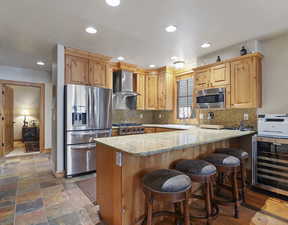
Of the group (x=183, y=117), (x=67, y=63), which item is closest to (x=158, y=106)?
(x=183, y=117)

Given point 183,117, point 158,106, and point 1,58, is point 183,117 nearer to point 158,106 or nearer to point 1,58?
point 158,106

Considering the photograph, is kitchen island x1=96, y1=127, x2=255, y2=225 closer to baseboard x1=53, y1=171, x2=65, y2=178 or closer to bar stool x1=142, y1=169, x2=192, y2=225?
bar stool x1=142, y1=169, x2=192, y2=225

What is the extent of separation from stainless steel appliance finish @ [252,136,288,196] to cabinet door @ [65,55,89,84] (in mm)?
3448

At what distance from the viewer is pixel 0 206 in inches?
84.9

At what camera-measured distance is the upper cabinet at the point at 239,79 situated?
2992 mm

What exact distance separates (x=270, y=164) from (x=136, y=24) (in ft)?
9.78

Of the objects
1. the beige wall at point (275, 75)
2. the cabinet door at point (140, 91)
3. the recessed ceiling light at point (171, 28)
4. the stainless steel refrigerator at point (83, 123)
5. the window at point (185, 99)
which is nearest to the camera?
the recessed ceiling light at point (171, 28)

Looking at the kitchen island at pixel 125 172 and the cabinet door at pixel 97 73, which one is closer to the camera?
the kitchen island at pixel 125 172

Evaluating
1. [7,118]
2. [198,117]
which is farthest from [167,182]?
[7,118]

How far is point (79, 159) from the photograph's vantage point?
3297 mm

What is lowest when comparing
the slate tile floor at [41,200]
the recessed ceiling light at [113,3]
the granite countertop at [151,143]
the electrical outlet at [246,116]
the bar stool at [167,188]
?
the slate tile floor at [41,200]

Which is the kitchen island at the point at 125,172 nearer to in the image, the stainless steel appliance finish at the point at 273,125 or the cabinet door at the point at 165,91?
the stainless steel appliance finish at the point at 273,125

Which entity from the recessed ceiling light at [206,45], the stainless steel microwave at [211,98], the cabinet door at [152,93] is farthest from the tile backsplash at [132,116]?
the recessed ceiling light at [206,45]

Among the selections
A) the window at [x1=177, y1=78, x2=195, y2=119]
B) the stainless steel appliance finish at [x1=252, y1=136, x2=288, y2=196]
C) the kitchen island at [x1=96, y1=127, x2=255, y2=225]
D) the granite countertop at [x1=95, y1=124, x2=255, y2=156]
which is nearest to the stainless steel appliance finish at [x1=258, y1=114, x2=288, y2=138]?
the stainless steel appliance finish at [x1=252, y1=136, x2=288, y2=196]
